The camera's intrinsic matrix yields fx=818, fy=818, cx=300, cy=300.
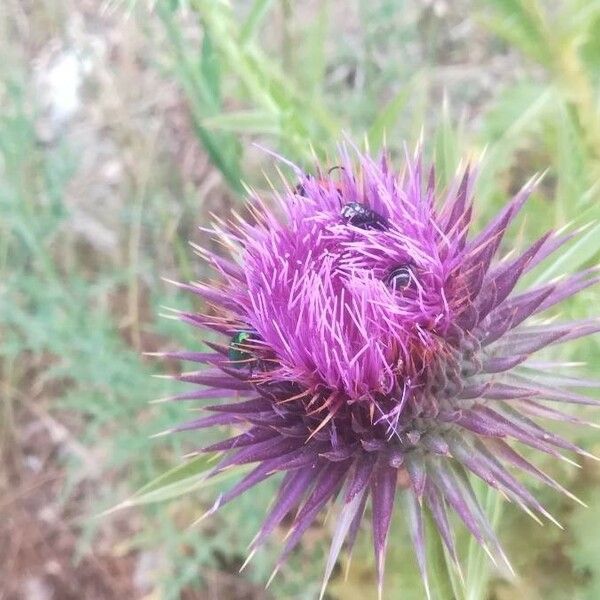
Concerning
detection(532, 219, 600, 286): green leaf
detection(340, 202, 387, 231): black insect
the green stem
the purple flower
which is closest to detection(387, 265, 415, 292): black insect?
the purple flower

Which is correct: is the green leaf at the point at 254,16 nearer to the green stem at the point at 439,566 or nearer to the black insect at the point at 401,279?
the black insect at the point at 401,279

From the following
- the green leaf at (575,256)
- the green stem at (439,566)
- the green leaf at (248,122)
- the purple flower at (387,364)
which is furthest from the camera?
the green leaf at (248,122)

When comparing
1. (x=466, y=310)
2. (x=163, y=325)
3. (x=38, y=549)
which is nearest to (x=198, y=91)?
(x=163, y=325)

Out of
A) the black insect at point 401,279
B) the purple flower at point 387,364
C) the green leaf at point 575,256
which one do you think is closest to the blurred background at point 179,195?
the green leaf at point 575,256

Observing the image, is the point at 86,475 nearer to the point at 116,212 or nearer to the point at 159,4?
the point at 116,212

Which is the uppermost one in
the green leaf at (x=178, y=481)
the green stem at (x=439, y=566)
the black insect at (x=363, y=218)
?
the black insect at (x=363, y=218)

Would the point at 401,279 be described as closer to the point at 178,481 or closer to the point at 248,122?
the point at 178,481

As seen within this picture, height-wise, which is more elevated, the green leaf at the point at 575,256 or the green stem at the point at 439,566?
the green leaf at the point at 575,256
